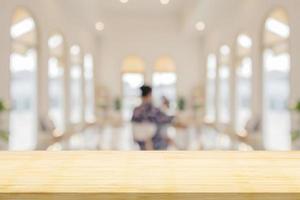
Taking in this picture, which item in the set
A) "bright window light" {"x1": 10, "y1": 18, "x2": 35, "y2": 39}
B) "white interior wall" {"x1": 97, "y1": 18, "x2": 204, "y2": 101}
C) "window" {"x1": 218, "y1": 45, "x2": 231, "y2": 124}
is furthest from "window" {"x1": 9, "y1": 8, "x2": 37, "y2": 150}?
"white interior wall" {"x1": 97, "y1": 18, "x2": 204, "y2": 101}

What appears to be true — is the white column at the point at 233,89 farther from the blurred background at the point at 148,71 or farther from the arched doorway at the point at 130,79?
the arched doorway at the point at 130,79

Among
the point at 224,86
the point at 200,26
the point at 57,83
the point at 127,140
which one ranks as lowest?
the point at 127,140

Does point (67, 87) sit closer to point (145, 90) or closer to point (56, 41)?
point (56, 41)

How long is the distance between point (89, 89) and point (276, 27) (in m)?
9.64

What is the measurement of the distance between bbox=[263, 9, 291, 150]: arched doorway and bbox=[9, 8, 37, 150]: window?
443 cm

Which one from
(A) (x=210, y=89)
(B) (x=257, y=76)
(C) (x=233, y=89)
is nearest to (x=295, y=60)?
(B) (x=257, y=76)

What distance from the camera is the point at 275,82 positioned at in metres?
8.94

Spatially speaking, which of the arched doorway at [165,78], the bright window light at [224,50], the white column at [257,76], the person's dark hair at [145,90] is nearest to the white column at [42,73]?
the white column at [257,76]

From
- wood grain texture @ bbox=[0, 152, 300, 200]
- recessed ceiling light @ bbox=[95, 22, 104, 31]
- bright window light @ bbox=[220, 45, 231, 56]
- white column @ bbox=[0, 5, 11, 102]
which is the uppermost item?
recessed ceiling light @ bbox=[95, 22, 104, 31]

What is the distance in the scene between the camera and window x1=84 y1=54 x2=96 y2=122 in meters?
16.2

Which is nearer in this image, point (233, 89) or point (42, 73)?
point (42, 73)

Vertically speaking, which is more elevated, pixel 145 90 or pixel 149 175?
pixel 145 90

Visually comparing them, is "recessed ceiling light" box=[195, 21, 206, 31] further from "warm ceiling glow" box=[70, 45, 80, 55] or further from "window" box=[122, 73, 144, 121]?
"warm ceiling glow" box=[70, 45, 80, 55]

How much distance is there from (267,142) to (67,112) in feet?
18.8
